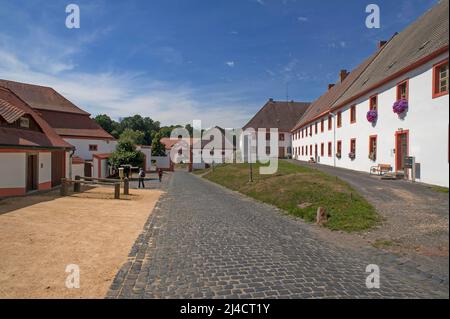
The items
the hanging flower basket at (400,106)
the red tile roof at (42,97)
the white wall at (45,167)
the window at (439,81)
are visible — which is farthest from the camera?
the red tile roof at (42,97)

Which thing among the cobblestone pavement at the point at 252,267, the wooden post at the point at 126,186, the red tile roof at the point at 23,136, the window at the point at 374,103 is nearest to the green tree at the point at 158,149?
the red tile roof at the point at 23,136

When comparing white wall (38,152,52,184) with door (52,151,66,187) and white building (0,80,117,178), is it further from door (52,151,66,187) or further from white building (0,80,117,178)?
white building (0,80,117,178)

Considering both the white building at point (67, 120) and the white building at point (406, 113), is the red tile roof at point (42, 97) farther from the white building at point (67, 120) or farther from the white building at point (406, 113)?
the white building at point (406, 113)

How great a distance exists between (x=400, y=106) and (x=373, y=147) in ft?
14.2

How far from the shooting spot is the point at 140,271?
15.8ft

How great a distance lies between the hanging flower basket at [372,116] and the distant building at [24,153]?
20121 millimetres

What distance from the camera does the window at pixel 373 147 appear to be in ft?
58.1

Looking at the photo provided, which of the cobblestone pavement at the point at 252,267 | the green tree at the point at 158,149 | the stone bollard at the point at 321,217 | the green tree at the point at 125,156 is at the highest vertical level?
the green tree at the point at 158,149

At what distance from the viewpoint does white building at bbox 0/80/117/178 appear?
33.8 m

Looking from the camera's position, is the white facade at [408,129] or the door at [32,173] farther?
the door at [32,173]

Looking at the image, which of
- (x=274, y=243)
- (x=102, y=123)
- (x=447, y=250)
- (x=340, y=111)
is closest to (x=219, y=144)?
(x=340, y=111)

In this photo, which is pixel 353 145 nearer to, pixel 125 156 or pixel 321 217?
pixel 321 217

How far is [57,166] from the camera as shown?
18.3 meters
